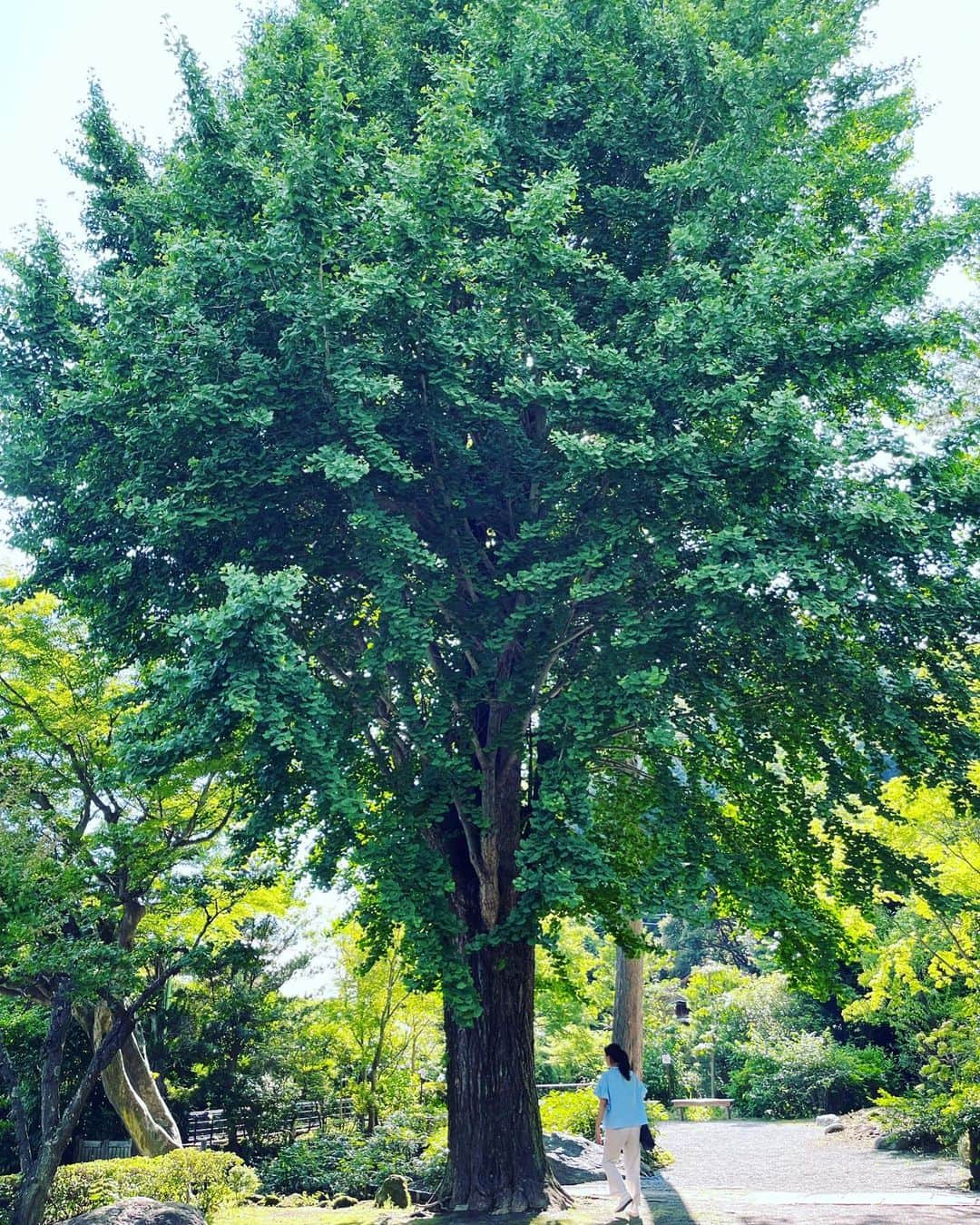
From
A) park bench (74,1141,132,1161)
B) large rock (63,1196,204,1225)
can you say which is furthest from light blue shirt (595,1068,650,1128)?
park bench (74,1141,132,1161)

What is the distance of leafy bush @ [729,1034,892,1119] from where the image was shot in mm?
23250

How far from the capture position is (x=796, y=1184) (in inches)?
513

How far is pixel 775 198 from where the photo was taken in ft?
31.5

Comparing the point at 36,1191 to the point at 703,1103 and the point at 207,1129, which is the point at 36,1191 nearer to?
the point at 207,1129

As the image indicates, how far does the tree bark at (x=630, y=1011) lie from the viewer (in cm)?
1480

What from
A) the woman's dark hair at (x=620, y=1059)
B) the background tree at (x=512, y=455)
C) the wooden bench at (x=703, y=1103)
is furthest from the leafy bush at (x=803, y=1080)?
the woman's dark hair at (x=620, y=1059)

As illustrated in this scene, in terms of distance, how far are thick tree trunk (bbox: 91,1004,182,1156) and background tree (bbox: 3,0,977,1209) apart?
7.68 m

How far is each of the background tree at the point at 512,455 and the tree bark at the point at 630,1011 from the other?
4.99m

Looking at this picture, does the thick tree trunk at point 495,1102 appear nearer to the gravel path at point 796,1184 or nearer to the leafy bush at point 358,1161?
the gravel path at point 796,1184

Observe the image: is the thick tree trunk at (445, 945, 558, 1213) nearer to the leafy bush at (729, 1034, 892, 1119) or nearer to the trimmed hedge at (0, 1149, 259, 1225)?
the trimmed hedge at (0, 1149, 259, 1225)

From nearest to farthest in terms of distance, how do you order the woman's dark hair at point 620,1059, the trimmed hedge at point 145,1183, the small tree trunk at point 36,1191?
1. the woman's dark hair at point 620,1059
2. the small tree trunk at point 36,1191
3. the trimmed hedge at point 145,1183

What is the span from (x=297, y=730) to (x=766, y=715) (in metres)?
5.14

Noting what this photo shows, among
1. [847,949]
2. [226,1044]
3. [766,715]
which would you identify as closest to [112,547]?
[766,715]

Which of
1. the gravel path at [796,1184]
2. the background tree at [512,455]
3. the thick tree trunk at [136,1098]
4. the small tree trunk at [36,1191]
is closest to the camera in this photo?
the background tree at [512,455]
